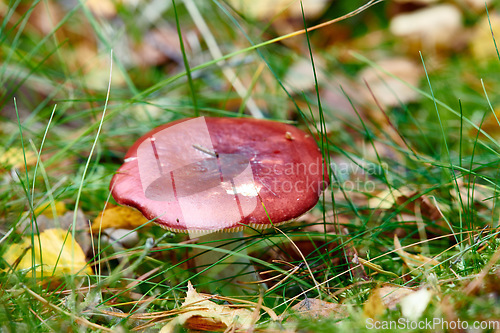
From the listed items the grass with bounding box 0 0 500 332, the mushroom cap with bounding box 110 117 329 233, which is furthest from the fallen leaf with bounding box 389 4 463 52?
the mushroom cap with bounding box 110 117 329 233

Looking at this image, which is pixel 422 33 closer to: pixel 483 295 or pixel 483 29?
pixel 483 29

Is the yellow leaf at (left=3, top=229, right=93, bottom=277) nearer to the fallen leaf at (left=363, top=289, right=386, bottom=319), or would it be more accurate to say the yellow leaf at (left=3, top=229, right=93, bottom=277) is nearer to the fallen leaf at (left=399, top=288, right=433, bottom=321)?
the fallen leaf at (left=363, top=289, right=386, bottom=319)

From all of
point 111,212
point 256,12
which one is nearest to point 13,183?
point 111,212

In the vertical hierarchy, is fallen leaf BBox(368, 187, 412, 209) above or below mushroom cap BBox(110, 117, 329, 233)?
below

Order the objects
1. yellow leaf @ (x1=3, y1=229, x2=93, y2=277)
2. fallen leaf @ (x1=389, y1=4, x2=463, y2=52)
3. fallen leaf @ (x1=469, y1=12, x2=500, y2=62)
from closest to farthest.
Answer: yellow leaf @ (x1=3, y1=229, x2=93, y2=277)
fallen leaf @ (x1=469, y1=12, x2=500, y2=62)
fallen leaf @ (x1=389, y1=4, x2=463, y2=52)

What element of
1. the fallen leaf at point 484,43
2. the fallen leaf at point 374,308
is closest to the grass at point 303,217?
the fallen leaf at point 374,308

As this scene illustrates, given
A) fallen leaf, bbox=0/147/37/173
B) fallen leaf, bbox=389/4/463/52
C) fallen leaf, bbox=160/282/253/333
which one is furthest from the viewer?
fallen leaf, bbox=389/4/463/52

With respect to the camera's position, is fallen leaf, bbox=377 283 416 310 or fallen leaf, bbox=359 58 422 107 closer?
fallen leaf, bbox=377 283 416 310

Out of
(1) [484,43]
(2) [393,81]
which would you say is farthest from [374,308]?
(1) [484,43]
